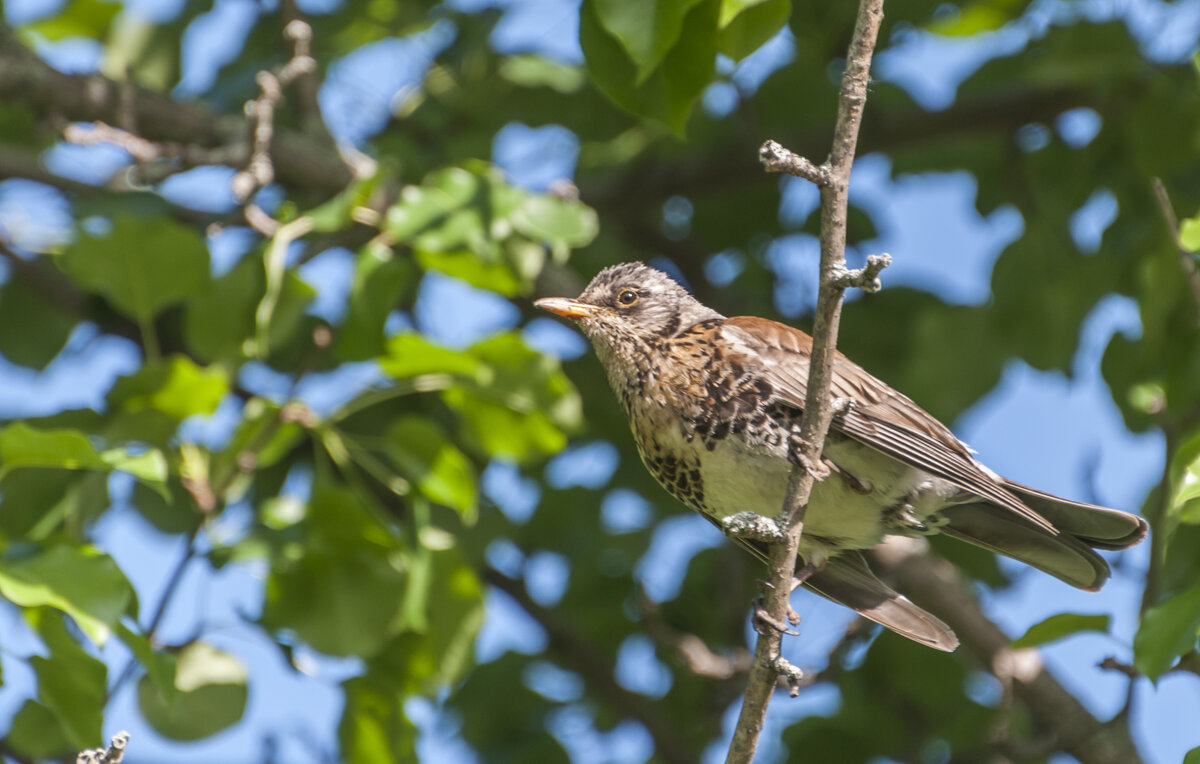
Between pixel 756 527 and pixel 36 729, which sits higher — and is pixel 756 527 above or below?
above


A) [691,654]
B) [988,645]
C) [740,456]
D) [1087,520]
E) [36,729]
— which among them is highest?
[1087,520]

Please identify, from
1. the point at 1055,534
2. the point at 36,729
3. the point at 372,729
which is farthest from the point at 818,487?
the point at 36,729

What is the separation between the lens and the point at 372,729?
3.90 m

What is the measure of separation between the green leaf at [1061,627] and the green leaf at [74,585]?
250cm

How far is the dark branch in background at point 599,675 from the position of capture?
514cm

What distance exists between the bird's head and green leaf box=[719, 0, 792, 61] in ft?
3.50

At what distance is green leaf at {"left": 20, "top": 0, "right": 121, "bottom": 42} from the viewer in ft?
17.4

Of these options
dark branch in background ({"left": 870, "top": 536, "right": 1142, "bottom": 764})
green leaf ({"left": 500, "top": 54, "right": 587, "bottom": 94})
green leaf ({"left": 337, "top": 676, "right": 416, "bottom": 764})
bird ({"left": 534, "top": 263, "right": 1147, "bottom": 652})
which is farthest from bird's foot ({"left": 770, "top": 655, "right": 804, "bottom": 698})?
green leaf ({"left": 500, "top": 54, "right": 587, "bottom": 94})

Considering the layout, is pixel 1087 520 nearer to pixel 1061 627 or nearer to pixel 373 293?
pixel 1061 627

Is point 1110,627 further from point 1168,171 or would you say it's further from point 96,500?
point 96,500

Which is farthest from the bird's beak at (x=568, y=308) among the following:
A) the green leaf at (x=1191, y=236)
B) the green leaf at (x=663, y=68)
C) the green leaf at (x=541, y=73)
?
the green leaf at (x=1191, y=236)

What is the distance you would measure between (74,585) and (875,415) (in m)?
2.09

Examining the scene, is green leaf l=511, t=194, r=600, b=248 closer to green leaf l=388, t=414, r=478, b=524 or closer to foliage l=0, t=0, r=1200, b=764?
foliage l=0, t=0, r=1200, b=764

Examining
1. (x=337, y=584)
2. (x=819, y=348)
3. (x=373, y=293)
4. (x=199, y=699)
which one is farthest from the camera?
(x=373, y=293)
